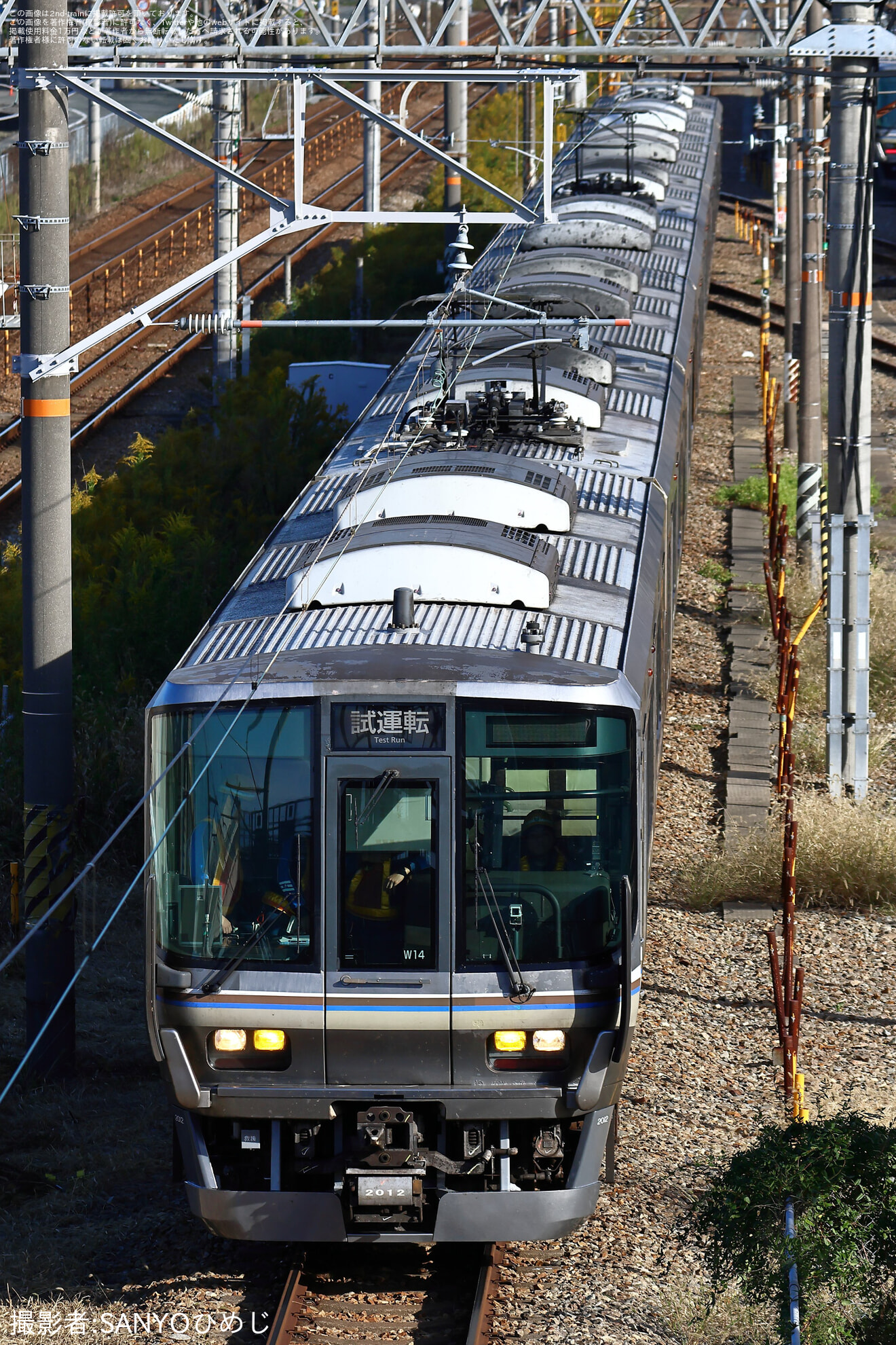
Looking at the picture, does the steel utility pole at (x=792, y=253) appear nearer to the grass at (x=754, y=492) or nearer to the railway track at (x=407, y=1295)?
the grass at (x=754, y=492)

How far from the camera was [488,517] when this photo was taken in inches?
314

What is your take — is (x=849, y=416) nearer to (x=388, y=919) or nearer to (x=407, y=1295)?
(x=388, y=919)

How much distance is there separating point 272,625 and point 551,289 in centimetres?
580

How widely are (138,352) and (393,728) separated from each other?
20.5 m

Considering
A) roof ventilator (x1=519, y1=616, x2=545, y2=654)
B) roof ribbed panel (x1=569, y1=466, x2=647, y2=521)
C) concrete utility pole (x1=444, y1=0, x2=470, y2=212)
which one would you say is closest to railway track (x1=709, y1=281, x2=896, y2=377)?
concrete utility pole (x1=444, y1=0, x2=470, y2=212)

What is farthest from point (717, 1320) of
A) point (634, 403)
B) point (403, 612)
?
point (634, 403)

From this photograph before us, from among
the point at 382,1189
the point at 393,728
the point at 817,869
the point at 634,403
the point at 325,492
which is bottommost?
the point at 817,869

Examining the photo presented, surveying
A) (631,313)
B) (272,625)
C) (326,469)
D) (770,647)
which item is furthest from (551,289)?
(272,625)

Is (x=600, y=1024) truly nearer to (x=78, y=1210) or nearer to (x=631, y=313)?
(x=78, y=1210)

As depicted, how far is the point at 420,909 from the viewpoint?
615 cm

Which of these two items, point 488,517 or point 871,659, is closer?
point 488,517

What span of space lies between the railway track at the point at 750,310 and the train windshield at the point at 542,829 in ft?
67.0

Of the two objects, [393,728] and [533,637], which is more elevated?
[533,637]

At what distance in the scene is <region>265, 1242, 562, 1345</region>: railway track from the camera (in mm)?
6203
